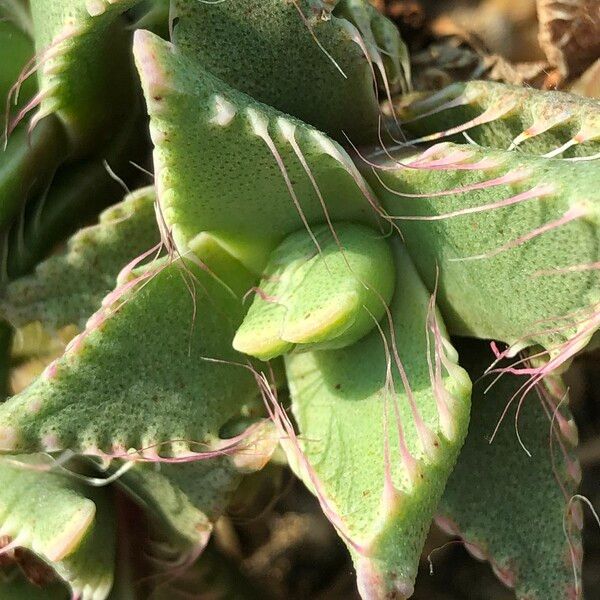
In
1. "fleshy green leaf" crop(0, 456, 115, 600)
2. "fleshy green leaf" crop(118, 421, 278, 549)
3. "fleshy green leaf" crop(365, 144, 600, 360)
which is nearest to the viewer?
"fleshy green leaf" crop(365, 144, 600, 360)

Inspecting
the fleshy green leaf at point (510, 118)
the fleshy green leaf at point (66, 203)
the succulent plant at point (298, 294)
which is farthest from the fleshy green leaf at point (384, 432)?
the fleshy green leaf at point (66, 203)

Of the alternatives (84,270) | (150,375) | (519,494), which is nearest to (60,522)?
(150,375)

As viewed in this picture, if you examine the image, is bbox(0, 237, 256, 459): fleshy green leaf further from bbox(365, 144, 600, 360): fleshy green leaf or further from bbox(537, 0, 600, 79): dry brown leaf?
bbox(537, 0, 600, 79): dry brown leaf

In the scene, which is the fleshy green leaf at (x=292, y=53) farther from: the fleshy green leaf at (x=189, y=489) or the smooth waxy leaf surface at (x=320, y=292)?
the fleshy green leaf at (x=189, y=489)

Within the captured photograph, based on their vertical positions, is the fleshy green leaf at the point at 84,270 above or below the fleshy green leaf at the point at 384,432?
above

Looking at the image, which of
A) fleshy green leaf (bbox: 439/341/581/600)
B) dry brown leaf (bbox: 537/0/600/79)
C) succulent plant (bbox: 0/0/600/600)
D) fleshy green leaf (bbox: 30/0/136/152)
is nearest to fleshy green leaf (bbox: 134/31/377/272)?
succulent plant (bbox: 0/0/600/600)

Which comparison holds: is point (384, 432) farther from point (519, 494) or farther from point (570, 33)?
point (570, 33)

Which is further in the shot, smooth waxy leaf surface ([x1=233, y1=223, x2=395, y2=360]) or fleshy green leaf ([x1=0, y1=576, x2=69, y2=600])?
fleshy green leaf ([x1=0, y1=576, x2=69, y2=600])
